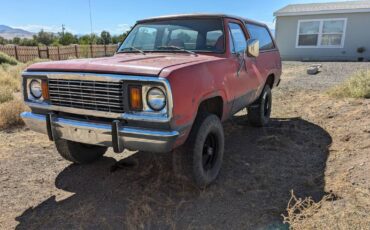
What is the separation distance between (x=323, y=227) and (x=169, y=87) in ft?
5.58

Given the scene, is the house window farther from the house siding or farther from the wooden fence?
the wooden fence

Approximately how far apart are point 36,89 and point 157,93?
1.50m

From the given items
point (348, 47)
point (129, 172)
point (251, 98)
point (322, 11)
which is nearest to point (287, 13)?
point (322, 11)

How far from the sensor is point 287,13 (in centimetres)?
1766

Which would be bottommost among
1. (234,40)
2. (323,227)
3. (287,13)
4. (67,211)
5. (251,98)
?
(67,211)

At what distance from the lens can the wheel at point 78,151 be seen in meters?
3.70

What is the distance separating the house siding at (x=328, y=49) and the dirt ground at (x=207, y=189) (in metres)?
13.5

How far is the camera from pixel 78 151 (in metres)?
3.88

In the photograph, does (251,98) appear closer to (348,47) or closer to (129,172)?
(129,172)

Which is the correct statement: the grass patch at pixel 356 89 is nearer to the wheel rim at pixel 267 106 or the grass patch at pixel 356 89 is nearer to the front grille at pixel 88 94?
the wheel rim at pixel 267 106

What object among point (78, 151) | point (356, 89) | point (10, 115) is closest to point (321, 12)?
point (356, 89)

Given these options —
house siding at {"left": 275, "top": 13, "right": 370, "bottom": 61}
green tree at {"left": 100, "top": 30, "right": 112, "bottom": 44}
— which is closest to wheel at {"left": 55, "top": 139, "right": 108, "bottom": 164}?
house siding at {"left": 275, "top": 13, "right": 370, "bottom": 61}

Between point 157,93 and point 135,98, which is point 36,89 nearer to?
point 135,98

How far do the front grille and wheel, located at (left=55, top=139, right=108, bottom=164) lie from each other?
0.81 metres
